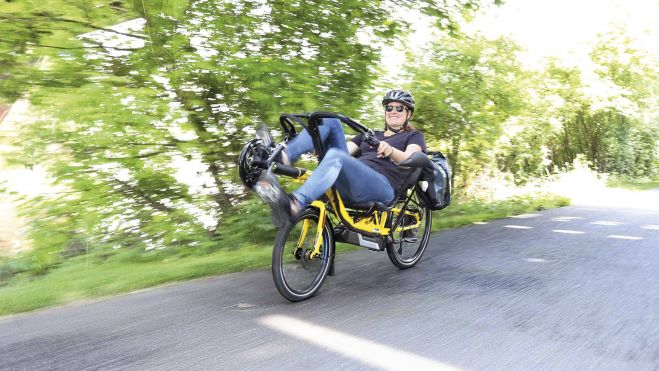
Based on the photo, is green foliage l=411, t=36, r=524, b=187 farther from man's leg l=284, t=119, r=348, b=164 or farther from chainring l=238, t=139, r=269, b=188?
chainring l=238, t=139, r=269, b=188

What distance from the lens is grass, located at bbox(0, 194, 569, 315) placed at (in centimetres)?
389

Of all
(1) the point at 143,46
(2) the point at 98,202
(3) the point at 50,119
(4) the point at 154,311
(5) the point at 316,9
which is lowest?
(4) the point at 154,311

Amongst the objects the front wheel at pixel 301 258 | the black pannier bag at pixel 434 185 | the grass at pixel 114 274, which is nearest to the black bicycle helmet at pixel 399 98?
the black pannier bag at pixel 434 185

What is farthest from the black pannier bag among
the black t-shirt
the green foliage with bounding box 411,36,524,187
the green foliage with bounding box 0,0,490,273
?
the green foliage with bounding box 411,36,524,187

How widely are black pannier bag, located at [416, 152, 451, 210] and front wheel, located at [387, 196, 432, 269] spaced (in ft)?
0.83

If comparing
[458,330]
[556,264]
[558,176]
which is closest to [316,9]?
[556,264]

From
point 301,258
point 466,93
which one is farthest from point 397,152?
point 466,93

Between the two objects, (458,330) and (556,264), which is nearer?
(458,330)

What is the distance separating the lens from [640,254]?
5707mm

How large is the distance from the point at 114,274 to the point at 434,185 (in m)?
2.99

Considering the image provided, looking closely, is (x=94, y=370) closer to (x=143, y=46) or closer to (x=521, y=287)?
(x=521, y=287)

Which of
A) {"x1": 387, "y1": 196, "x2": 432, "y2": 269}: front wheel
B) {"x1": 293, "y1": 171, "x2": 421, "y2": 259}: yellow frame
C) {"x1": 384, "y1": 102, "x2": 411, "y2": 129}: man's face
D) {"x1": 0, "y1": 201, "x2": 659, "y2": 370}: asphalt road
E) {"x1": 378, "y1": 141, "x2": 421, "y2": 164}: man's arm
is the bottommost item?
{"x1": 0, "y1": 201, "x2": 659, "y2": 370}: asphalt road

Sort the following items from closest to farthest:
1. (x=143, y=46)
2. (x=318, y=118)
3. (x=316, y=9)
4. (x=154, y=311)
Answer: (x=154, y=311) → (x=318, y=118) → (x=143, y=46) → (x=316, y=9)

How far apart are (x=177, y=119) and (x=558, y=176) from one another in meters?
15.1
